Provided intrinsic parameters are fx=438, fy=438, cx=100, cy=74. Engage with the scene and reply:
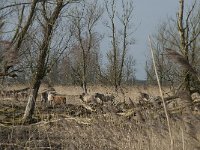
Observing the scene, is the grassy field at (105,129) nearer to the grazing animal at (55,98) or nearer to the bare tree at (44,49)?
the bare tree at (44,49)

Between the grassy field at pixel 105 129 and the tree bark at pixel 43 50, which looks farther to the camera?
the tree bark at pixel 43 50

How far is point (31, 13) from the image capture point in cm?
1352

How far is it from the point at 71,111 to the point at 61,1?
3213mm

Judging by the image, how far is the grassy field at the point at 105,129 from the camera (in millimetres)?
4641

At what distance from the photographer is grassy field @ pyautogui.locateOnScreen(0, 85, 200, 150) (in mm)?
4641

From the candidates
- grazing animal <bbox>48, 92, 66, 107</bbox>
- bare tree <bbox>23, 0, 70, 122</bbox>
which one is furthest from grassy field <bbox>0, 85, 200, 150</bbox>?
grazing animal <bbox>48, 92, 66, 107</bbox>

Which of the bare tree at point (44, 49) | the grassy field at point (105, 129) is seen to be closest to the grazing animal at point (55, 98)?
the grassy field at point (105, 129)

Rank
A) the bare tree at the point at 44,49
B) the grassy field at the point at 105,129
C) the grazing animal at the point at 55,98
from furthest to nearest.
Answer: the grazing animal at the point at 55,98 → the bare tree at the point at 44,49 → the grassy field at the point at 105,129

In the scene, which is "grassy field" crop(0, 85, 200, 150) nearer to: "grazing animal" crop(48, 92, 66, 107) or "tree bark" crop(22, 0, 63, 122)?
"tree bark" crop(22, 0, 63, 122)

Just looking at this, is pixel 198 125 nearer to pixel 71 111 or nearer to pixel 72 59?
pixel 71 111

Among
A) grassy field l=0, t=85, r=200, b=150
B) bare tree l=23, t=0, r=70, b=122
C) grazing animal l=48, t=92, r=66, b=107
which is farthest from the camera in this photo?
grazing animal l=48, t=92, r=66, b=107

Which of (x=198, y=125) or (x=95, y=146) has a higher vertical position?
(x=198, y=125)

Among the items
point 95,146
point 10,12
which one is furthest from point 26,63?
point 95,146

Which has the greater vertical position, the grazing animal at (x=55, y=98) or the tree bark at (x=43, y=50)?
the tree bark at (x=43, y=50)
